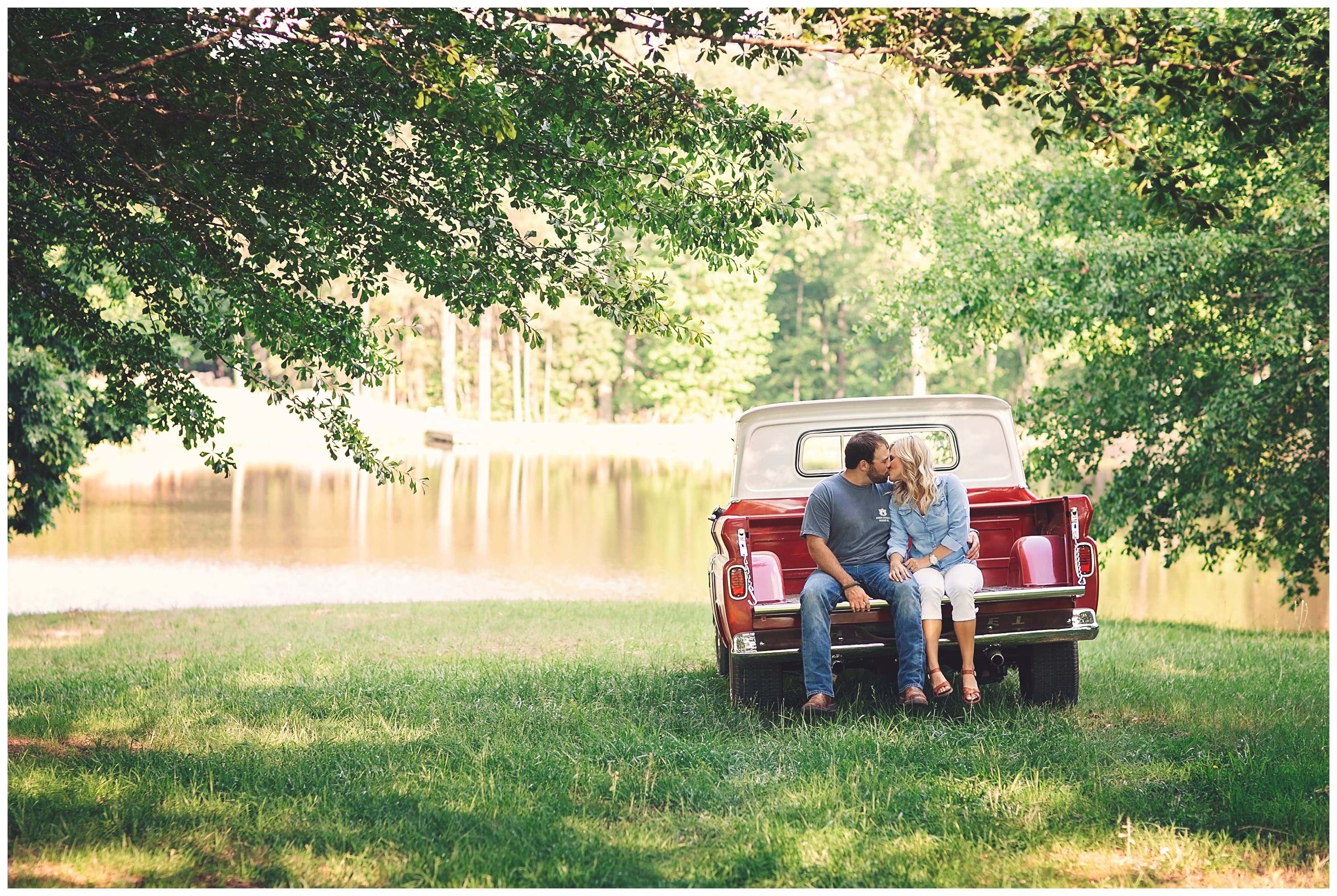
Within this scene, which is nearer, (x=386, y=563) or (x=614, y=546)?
(x=386, y=563)

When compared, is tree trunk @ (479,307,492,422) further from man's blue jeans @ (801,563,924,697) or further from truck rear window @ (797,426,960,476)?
man's blue jeans @ (801,563,924,697)

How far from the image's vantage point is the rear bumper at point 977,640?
6.30 metres

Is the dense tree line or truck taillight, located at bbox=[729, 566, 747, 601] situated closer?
the dense tree line

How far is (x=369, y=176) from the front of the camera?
6.93 m

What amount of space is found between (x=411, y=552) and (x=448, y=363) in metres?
32.7

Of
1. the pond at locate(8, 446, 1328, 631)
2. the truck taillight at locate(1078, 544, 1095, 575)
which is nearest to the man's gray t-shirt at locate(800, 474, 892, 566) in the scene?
the truck taillight at locate(1078, 544, 1095, 575)

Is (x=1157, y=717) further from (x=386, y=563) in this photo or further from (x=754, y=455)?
(x=386, y=563)

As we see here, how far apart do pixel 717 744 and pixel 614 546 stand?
19697mm

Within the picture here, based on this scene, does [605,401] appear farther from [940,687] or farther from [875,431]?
[940,687]

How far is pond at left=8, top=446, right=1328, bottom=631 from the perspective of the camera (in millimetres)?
19141

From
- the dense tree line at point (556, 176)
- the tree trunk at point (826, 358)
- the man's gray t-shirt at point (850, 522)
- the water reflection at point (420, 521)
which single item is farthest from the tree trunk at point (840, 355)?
the man's gray t-shirt at point (850, 522)

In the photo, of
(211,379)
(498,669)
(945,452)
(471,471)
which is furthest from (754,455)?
(211,379)

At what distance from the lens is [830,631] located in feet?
21.0

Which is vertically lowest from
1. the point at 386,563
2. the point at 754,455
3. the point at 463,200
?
the point at 386,563
